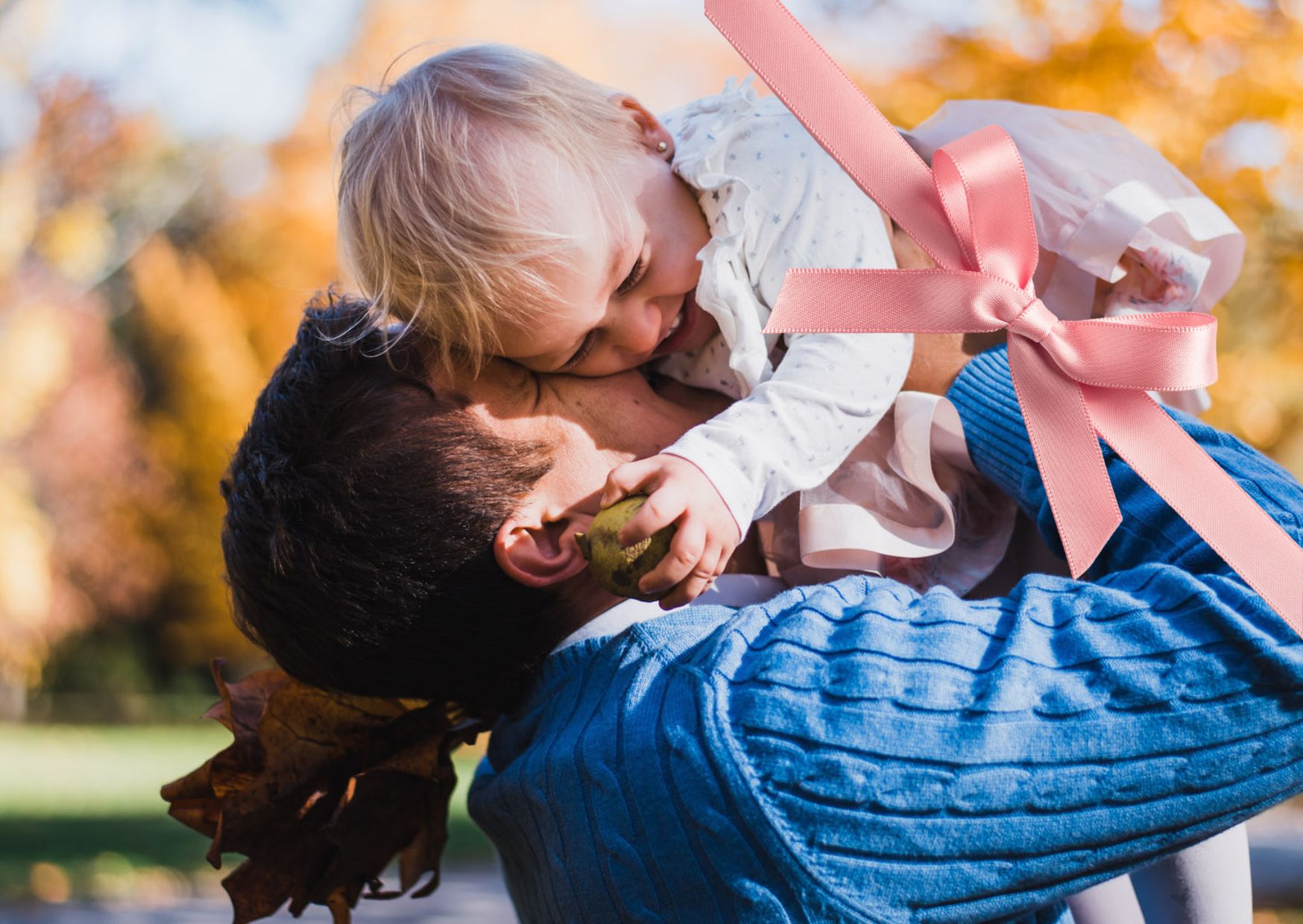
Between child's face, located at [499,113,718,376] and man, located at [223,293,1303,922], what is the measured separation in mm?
63

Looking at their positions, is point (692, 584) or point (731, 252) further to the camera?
point (731, 252)

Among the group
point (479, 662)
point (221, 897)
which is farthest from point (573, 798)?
point (221, 897)

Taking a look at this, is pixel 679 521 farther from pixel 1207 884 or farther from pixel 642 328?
pixel 1207 884

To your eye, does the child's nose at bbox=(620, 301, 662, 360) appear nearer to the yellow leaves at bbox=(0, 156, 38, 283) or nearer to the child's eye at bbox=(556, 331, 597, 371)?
the child's eye at bbox=(556, 331, 597, 371)

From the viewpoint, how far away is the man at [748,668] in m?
1.14

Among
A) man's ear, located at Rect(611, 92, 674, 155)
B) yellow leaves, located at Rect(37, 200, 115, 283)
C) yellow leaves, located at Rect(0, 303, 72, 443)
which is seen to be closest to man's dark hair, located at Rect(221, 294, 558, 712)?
man's ear, located at Rect(611, 92, 674, 155)

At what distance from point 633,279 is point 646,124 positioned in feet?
0.98

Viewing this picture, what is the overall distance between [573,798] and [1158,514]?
27.5 inches

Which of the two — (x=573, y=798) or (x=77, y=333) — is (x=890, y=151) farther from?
(x=77, y=333)

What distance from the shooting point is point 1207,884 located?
1.58 metres

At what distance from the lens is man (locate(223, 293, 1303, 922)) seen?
114 centimetres

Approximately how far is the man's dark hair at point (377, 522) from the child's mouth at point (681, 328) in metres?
0.24

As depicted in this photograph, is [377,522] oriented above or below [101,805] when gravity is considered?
above

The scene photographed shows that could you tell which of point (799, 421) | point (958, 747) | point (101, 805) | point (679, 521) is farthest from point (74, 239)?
point (958, 747)
